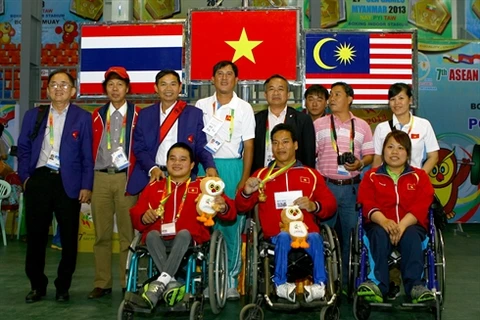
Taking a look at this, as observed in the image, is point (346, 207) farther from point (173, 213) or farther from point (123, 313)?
point (123, 313)

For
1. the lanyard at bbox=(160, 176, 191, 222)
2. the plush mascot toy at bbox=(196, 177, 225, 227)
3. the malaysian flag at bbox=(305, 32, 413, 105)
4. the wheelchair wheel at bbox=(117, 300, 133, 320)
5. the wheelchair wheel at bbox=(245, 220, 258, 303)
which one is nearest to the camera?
the wheelchair wheel at bbox=(117, 300, 133, 320)

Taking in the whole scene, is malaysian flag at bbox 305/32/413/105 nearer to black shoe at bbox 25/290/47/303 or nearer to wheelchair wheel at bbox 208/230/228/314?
wheelchair wheel at bbox 208/230/228/314

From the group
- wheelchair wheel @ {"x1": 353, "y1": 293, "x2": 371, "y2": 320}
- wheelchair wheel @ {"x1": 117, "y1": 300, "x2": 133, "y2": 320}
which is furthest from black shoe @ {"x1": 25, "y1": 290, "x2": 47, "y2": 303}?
wheelchair wheel @ {"x1": 353, "y1": 293, "x2": 371, "y2": 320}

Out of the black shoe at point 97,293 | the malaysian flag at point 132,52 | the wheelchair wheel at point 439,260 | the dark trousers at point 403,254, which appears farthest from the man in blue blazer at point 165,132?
the wheelchair wheel at point 439,260

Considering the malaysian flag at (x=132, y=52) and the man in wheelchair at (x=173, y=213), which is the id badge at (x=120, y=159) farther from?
the malaysian flag at (x=132, y=52)

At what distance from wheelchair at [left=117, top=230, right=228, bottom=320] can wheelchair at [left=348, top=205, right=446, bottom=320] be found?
0.75 m

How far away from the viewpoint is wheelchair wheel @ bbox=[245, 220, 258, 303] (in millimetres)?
3131

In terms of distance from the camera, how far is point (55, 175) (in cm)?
374

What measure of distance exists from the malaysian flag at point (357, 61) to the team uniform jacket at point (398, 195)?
4.80ft

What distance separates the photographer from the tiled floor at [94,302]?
3.47 m

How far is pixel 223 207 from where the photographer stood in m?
3.32

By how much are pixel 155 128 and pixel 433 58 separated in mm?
5734

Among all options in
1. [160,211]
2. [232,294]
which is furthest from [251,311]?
[232,294]

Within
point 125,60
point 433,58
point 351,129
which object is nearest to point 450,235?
point 433,58
